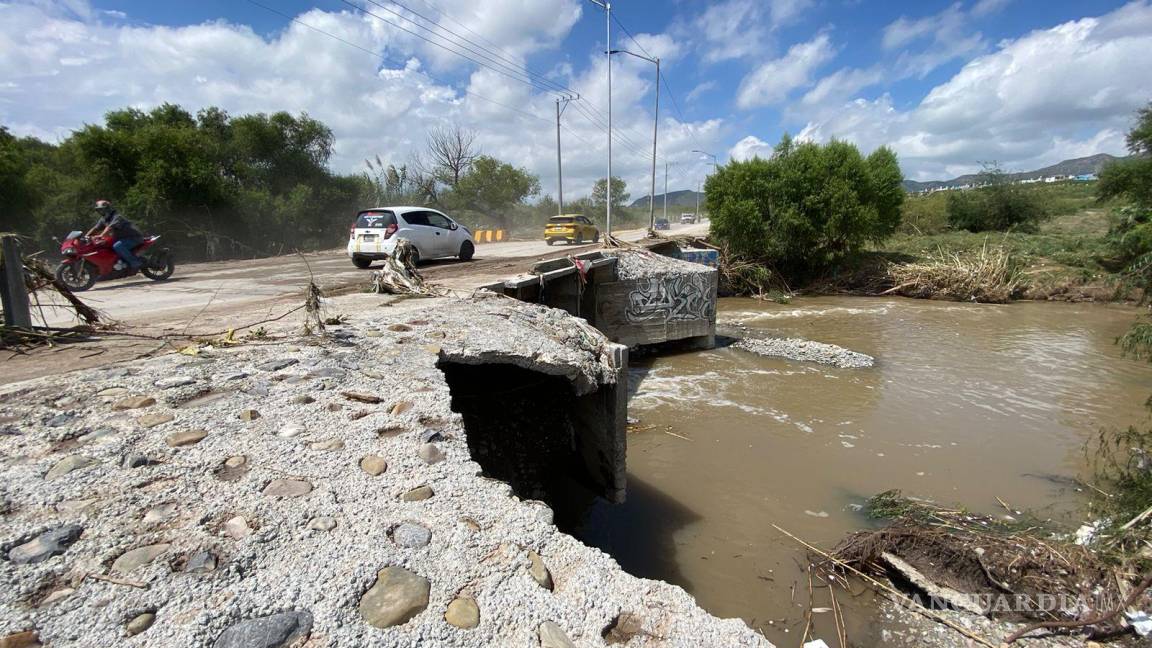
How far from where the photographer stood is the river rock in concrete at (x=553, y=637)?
1.72 metres

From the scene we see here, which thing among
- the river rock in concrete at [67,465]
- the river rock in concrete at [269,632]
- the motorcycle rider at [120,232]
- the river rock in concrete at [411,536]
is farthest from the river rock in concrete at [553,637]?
the motorcycle rider at [120,232]

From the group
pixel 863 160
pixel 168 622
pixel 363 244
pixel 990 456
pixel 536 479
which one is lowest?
pixel 990 456

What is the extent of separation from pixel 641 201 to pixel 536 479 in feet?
327

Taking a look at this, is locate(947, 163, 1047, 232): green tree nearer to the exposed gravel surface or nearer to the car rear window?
the exposed gravel surface

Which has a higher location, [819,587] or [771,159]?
[771,159]

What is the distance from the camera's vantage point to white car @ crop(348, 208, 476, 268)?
1149 centimetres

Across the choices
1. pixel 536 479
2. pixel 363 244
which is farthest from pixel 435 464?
pixel 363 244

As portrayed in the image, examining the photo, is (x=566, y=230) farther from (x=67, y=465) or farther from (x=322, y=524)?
(x=322, y=524)

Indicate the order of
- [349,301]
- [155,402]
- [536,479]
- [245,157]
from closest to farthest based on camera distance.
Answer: [155,402]
[536,479]
[349,301]
[245,157]

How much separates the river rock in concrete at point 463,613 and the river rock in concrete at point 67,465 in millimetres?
1873

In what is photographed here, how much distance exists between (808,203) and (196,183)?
73.5 feet

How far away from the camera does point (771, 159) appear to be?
21.3 m

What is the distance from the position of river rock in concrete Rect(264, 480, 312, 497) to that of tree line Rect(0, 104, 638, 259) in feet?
41.8

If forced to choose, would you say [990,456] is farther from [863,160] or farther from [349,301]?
[863,160]
